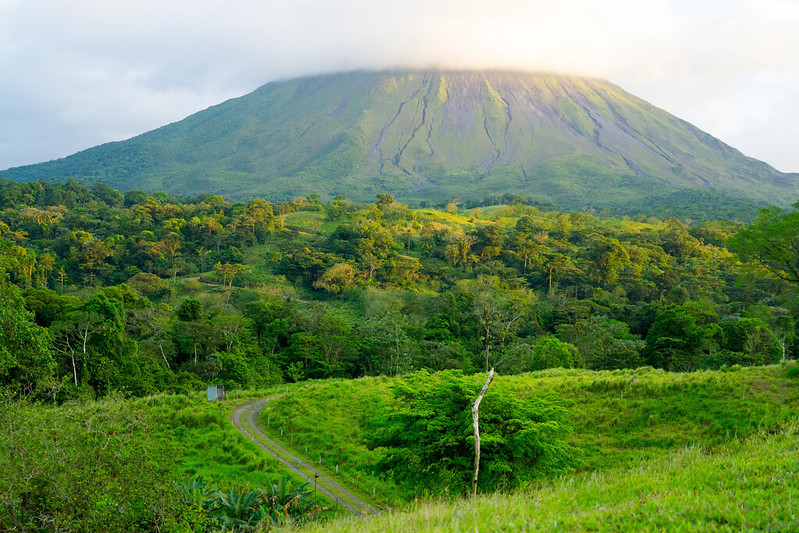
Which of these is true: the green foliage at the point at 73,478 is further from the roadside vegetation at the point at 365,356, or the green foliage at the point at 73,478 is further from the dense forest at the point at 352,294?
the dense forest at the point at 352,294

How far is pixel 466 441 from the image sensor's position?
10203 mm

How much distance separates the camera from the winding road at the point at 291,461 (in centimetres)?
1371

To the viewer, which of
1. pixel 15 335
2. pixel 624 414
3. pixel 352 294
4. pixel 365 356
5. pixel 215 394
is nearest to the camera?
A: pixel 15 335

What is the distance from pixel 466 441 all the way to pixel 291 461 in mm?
8576

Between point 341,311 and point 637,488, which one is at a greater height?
point 637,488

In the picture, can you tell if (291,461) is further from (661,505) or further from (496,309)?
(496,309)

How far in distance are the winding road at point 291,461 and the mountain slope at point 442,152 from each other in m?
112

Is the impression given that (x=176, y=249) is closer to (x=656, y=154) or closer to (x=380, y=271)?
(x=380, y=271)

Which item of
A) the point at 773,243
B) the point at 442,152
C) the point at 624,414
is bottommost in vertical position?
the point at 624,414

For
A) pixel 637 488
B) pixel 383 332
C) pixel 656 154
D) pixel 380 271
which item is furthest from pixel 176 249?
pixel 656 154

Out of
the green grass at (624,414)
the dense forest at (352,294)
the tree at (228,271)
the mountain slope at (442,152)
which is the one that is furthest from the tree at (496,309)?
the mountain slope at (442,152)

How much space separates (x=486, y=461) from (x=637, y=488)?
480 centimetres

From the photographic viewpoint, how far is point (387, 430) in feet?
37.2

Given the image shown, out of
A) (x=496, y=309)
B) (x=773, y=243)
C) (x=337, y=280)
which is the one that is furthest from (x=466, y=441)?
(x=337, y=280)
